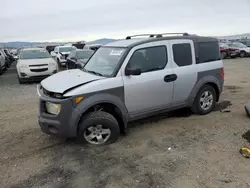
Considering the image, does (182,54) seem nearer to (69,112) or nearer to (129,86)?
(129,86)

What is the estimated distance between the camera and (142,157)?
13.3ft

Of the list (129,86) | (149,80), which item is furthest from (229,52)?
(129,86)

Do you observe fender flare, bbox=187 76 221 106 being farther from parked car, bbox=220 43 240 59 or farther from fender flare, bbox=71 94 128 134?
parked car, bbox=220 43 240 59

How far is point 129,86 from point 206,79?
6.70 ft

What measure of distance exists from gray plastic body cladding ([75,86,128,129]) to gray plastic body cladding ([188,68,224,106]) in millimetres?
1745

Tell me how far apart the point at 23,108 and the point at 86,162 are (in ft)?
13.3

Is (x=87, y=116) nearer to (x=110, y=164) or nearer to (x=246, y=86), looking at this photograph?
(x=110, y=164)

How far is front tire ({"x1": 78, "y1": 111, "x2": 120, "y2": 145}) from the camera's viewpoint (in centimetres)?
436

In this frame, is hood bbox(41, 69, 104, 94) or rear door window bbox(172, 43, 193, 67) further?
rear door window bbox(172, 43, 193, 67)

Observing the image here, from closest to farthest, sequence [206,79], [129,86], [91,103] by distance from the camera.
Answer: [91,103]
[129,86]
[206,79]

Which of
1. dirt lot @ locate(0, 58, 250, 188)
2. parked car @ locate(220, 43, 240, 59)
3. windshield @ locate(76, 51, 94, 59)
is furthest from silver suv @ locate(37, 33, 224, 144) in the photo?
parked car @ locate(220, 43, 240, 59)

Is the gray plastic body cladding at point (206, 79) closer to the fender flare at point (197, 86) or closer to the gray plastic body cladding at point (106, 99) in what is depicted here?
the fender flare at point (197, 86)

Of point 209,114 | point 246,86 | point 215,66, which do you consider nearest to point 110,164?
point 209,114

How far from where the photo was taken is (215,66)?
19.7ft
